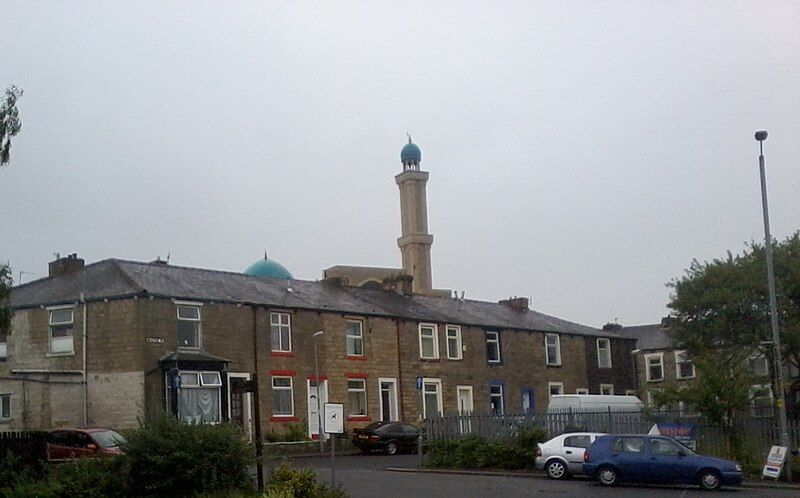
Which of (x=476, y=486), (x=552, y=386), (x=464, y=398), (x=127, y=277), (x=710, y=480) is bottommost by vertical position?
(x=710, y=480)

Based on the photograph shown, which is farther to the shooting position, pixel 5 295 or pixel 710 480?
pixel 710 480

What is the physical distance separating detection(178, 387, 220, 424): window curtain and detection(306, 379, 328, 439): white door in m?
5.50

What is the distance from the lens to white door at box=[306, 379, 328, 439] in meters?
44.8

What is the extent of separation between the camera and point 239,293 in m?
44.2

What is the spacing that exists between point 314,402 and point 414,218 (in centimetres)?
4147

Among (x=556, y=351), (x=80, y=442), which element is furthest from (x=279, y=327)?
(x=556, y=351)

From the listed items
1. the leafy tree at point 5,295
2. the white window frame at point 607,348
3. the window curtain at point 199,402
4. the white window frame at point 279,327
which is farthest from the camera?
the white window frame at point 607,348

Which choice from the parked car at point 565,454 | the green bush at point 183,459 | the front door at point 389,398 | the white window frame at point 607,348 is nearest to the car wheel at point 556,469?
the parked car at point 565,454

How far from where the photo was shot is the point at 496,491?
26.9 m

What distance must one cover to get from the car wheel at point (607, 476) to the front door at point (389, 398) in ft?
65.2

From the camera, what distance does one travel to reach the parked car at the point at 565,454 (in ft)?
101

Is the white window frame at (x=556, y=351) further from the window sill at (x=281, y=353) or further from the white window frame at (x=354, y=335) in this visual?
the window sill at (x=281, y=353)

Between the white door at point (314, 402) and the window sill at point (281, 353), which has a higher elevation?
the window sill at point (281, 353)

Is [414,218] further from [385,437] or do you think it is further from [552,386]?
[385,437]
